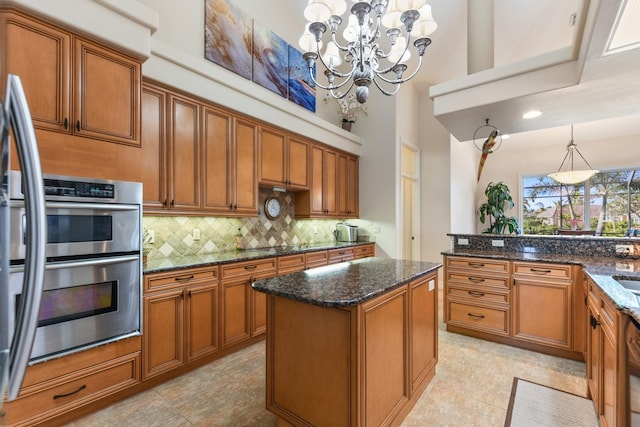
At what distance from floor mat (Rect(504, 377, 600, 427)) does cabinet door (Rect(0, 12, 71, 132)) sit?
3420mm

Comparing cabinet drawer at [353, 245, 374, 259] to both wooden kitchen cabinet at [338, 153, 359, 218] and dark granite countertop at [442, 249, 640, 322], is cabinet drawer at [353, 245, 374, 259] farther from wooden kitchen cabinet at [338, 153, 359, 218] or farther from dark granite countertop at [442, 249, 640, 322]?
dark granite countertop at [442, 249, 640, 322]

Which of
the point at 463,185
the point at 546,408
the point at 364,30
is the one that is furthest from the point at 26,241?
the point at 463,185

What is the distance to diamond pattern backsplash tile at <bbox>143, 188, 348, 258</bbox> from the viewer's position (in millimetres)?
2830

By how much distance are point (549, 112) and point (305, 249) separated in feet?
9.98

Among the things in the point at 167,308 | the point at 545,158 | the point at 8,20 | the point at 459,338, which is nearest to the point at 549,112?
the point at 459,338

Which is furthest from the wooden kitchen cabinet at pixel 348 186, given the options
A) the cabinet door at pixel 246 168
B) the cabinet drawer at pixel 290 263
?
the cabinet door at pixel 246 168

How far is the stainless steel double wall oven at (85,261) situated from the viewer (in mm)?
1653

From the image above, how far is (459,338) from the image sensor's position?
3.19 m

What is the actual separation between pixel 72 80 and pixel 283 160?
226cm

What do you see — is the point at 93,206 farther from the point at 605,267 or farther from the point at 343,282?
the point at 605,267

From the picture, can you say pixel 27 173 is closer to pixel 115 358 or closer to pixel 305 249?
pixel 115 358

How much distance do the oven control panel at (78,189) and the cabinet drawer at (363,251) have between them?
10.9 feet

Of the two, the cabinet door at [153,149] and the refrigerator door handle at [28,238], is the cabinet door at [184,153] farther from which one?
the refrigerator door handle at [28,238]

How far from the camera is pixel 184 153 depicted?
8.98 ft
